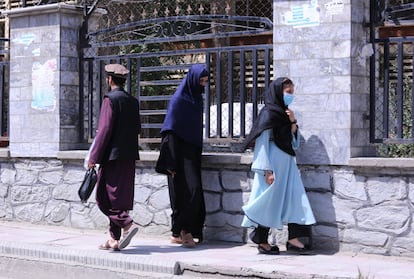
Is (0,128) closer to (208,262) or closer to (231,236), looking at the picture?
(231,236)

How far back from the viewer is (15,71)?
10391mm

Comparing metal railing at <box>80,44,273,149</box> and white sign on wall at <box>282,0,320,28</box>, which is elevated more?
white sign on wall at <box>282,0,320,28</box>

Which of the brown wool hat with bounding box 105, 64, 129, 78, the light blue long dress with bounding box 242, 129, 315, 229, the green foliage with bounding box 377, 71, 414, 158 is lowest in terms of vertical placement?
the light blue long dress with bounding box 242, 129, 315, 229

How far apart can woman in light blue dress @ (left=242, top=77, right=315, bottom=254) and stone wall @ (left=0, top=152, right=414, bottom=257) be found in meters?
0.24

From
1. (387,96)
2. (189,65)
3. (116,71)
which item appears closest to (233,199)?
(189,65)

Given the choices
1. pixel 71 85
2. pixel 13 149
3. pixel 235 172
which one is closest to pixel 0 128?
pixel 13 149

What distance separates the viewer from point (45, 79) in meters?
10.1

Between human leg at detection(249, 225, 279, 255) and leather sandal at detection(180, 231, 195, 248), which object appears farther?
leather sandal at detection(180, 231, 195, 248)

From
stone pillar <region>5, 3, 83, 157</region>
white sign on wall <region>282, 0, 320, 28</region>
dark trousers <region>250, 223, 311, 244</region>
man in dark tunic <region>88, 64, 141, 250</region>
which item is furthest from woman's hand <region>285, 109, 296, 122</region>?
stone pillar <region>5, 3, 83, 157</region>

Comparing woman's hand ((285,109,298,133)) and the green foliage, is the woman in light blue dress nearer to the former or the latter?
woman's hand ((285,109,298,133))

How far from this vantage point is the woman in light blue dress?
25.4 feet

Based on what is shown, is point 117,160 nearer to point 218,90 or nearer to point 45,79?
point 218,90

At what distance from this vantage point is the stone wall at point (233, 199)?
24.5 feet

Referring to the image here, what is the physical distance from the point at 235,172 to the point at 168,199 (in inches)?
35.6
